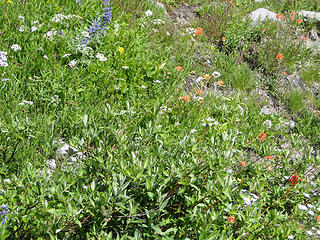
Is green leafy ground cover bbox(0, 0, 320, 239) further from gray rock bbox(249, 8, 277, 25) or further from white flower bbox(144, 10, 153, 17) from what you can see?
gray rock bbox(249, 8, 277, 25)

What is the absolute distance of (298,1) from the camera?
29.3ft

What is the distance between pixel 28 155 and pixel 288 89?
487 centimetres

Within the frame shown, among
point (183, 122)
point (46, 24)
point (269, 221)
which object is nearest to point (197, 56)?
point (183, 122)

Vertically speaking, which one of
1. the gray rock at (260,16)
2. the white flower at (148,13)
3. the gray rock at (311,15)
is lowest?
the white flower at (148,13)

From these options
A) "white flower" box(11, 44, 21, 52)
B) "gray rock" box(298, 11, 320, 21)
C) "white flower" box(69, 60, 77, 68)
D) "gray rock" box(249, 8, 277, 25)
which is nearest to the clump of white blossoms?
"white flower" box(11, 44, 21, 52)

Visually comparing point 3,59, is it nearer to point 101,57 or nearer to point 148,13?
point 101,57

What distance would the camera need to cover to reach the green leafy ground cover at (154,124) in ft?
6.68

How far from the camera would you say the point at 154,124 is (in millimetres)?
2379

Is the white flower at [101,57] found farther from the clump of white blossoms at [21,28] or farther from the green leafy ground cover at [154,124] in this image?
the clump of white blossoms at [21,28]

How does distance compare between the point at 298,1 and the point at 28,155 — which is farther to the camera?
the point at 298,1

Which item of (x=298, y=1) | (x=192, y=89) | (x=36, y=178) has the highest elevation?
(x=298, y=1)

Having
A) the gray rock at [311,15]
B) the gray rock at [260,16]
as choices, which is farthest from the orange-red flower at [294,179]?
the gray rock at [311,15]

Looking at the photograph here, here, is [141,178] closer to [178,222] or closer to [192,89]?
[178,222]

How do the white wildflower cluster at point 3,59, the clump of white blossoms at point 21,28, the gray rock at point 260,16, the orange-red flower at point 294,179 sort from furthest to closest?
the gray rock at point 260,16 → the clump of white blossoms at point 21,28 → the white wildflower cluster at point 3,59 → the orange-red flower at point 294,179
